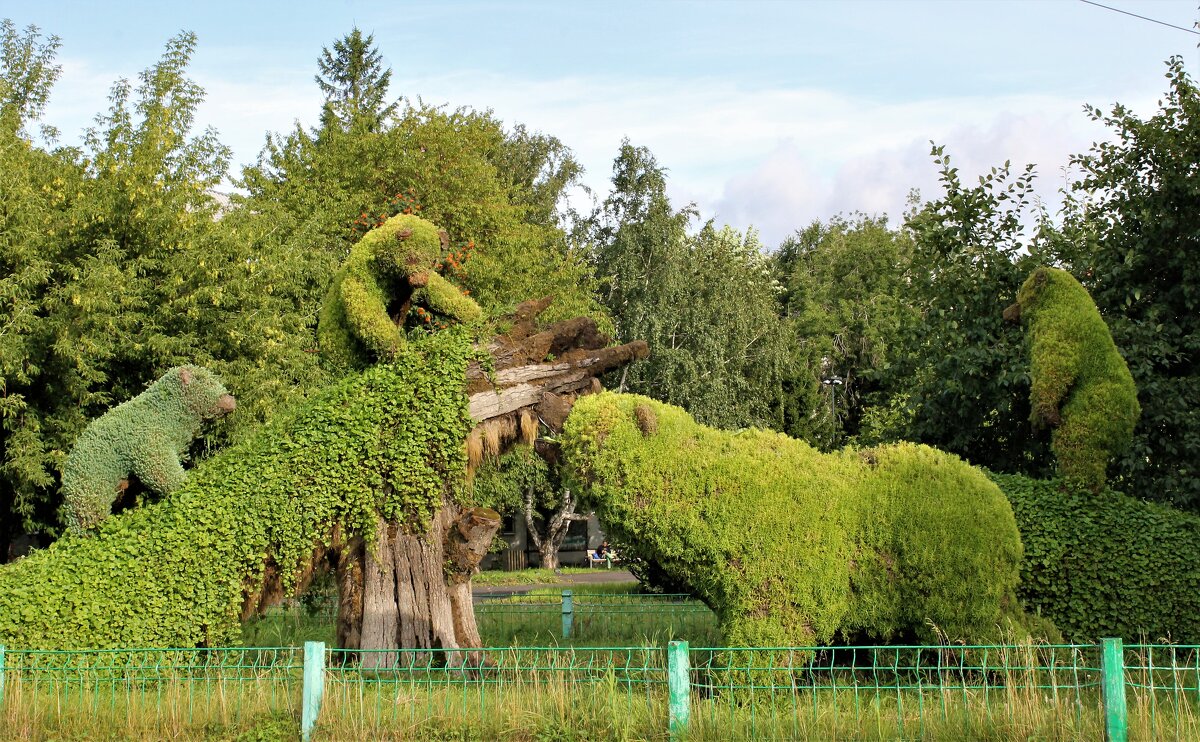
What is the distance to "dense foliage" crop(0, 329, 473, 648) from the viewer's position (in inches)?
347

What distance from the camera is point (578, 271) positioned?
26.8 metres

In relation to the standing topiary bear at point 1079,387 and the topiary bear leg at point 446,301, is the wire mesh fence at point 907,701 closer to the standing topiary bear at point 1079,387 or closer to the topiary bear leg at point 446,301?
the standing topiary bear at point 1079,387

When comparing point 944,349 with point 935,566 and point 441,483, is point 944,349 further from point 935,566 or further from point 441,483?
point 441,483

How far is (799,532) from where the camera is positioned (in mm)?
8133

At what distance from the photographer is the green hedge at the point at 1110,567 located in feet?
28.7

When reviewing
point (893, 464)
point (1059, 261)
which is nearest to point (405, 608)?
point (893, 464)

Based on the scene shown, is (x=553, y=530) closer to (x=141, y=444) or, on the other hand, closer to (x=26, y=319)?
(x=26, y=319)

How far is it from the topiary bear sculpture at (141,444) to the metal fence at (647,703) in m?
1.49

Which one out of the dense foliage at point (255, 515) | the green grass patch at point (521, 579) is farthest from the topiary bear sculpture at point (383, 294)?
the green grass patch at point (521, 579)

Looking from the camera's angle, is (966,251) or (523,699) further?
(966,251)

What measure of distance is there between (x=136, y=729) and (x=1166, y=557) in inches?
333

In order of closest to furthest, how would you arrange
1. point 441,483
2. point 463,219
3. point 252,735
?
point 252,735
point 441,483
point 463,219

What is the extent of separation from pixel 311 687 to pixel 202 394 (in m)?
3.94

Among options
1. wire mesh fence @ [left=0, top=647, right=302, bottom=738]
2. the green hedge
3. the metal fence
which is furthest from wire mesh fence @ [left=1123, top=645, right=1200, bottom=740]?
wire mesh fence @ [left=0, top=647, right=302, bottom=738]
